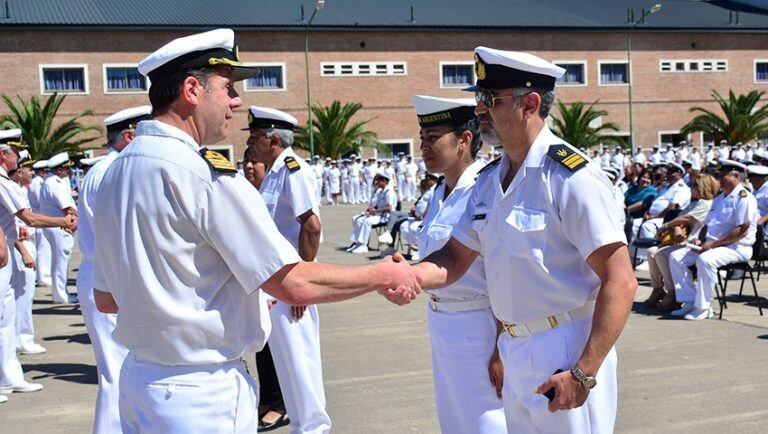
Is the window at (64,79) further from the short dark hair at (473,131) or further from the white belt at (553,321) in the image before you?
the white belt at (553,321)

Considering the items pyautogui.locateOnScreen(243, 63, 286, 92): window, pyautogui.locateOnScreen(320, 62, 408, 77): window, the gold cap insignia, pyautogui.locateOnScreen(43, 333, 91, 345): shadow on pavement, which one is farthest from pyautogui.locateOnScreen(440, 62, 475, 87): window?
the gold cap insignia

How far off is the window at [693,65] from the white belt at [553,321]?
54.0 metres

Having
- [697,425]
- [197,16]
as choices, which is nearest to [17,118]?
[197,16]

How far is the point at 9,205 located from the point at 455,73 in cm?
4408

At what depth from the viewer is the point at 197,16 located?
156ft

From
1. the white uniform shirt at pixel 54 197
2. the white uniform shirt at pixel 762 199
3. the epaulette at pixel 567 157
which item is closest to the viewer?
the epaulette at pixel 567 157

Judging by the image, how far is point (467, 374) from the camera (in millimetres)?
4215

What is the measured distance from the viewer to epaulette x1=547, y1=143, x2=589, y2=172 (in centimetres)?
322

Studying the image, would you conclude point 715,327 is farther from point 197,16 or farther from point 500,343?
point 197,16

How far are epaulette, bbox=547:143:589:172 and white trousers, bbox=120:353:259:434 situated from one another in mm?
1354

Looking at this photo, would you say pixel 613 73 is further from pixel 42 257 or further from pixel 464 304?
pixel 464 304

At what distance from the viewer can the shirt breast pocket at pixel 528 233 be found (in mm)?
3258

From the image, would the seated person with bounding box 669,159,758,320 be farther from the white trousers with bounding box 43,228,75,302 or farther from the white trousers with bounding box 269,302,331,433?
the white trousers with bounding box 43,228,75,302

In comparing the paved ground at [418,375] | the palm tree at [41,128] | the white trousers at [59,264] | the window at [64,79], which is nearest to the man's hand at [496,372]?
the paved ground at [418,375]
